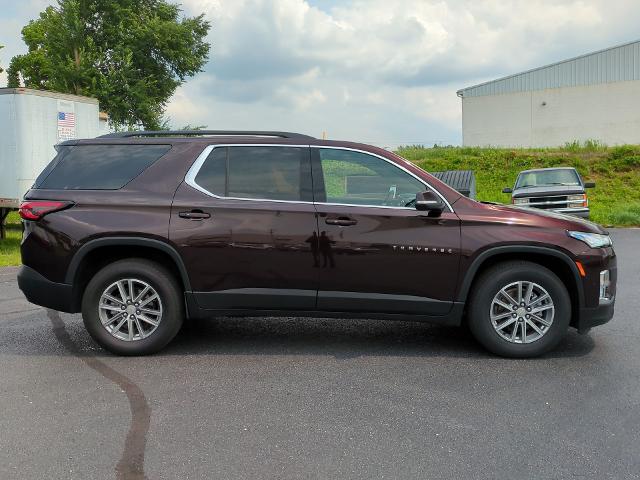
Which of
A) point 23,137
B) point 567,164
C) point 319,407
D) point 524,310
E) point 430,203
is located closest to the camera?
point 319,407

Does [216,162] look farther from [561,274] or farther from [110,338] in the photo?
[561,274]

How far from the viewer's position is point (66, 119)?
14.3 m

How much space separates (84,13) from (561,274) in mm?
40058

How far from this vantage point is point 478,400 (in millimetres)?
4383

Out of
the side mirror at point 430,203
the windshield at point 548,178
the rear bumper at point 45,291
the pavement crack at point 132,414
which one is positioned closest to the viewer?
the pavement crack at point 132,414

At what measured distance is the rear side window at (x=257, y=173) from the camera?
213 inches

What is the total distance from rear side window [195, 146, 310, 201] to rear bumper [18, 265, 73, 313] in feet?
4.73

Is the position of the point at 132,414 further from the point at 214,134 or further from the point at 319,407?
the point at 214,134

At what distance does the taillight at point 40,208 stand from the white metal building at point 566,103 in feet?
125

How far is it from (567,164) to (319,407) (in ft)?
89.5

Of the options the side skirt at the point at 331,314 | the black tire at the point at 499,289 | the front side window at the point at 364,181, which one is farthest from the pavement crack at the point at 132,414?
the black tire at the point at 499,289

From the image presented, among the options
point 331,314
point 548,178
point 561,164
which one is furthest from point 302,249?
point 561,164

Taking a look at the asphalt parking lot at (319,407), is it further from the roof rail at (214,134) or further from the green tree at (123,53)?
the green tree at (123,53)

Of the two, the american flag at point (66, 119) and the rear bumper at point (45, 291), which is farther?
the american flag at point (66, 119)
